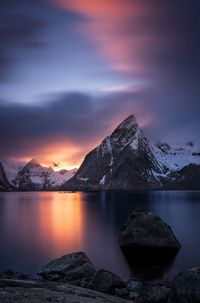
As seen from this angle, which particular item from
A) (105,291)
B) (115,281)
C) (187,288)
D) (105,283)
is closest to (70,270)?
(115,281)

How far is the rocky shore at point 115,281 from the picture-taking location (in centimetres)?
2198

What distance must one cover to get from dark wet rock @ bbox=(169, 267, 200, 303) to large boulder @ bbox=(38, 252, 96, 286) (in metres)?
13.2

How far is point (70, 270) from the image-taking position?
38.2 meters

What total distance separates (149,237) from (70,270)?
18183 mm

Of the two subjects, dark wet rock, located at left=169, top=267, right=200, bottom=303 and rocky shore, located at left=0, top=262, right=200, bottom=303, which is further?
dark wet rock, located at left=169, top=267, right=200, bottom=303

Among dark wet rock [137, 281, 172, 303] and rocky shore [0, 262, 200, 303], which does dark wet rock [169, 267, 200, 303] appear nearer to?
rocky shore [0, 262, 200, 303]

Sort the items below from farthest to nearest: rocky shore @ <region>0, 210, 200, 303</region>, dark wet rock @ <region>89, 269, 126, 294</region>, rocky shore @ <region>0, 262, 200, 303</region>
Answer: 1. dark wet rock @ <region>89, 269, 126, 294</region>
2. rocky shore @ <region>0, 210, 200, 303</region>
3. rocky shore @ <region>0, 262, 200, 303</region>

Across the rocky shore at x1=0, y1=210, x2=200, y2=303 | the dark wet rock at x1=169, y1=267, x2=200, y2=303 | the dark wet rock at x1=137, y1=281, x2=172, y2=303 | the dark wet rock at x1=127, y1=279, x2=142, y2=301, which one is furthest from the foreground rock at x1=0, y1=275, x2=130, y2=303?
the dark wet rock at x1=127, y1=279, x2=142, y2=301

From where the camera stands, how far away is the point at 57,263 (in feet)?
132

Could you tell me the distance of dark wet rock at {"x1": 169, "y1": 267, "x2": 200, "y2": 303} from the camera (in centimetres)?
2170

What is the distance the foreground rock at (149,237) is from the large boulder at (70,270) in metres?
14.5

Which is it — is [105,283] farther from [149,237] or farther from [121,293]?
[149,237]

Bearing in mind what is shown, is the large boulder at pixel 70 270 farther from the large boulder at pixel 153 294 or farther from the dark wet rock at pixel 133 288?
the large boulder at pixel 153 294

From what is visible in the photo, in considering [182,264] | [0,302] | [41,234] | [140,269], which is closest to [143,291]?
[0,302]
